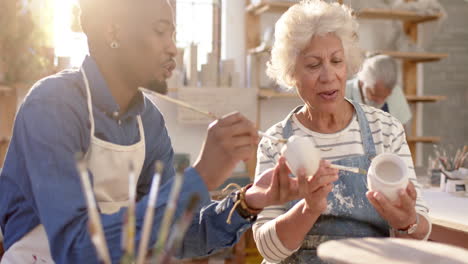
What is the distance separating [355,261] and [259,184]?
44cm

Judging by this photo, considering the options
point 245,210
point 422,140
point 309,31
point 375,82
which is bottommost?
point 422,140

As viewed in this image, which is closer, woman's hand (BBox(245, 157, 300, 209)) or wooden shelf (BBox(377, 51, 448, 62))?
woman's hand (BBox(245, 157, 300, 209))

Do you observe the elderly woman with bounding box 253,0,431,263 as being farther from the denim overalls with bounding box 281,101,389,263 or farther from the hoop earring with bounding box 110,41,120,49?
the hoop earring with bounding box 110,41,120,49

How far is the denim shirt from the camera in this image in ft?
3.54

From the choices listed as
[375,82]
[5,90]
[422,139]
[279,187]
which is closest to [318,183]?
[279,187]

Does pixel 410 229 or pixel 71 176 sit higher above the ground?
pixel 71 176

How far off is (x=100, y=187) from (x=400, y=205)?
2.56 ft

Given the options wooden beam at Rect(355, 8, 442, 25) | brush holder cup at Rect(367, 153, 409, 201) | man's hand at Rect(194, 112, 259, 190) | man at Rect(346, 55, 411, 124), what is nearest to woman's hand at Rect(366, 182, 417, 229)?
brush holder cup at Rect(367, 153, 409, 201)

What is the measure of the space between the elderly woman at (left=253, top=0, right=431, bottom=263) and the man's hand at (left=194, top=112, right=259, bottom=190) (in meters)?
0.54

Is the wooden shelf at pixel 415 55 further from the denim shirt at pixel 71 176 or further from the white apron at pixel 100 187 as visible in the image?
the white apron at pixel 100 187

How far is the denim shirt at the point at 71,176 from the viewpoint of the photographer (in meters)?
1.08

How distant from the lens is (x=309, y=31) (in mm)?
1905

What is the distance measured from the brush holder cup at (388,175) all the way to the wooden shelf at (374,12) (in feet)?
12.1

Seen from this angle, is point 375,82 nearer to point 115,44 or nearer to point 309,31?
point 309,31
